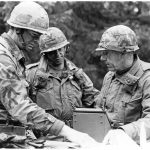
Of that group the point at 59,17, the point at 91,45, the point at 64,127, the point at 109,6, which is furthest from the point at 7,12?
the point at 64,127

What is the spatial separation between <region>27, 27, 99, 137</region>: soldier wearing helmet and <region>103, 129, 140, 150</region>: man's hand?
2467mm

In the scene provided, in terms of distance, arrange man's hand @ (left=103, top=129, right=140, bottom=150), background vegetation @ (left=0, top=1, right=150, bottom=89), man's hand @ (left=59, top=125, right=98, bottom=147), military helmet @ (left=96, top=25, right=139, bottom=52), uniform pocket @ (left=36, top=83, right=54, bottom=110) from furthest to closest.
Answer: background vegetation @ (left=0, top=1, right=150, bottom=89) < uniform pocket @ (left=36, top=83, right=54, bottom=110) < military helmet @ (left=96, top=25, right=139, bottom=52) < man's hand @ (left=59, top=125, right=98, bottom=147) < man's hand @ (left=103, top=129, right=140, bottom=150)

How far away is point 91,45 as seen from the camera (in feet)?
52.2

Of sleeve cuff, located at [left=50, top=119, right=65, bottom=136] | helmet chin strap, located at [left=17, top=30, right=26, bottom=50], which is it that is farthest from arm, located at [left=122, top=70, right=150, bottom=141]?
helmet chin strap, located at [left=17, top=30, right=26, bottom=50]

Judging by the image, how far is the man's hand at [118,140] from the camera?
5918mm

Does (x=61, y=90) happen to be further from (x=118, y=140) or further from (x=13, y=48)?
(x=118, y=140)

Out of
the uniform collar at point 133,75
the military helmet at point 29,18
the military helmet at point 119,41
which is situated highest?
the military helmet at point 29,18

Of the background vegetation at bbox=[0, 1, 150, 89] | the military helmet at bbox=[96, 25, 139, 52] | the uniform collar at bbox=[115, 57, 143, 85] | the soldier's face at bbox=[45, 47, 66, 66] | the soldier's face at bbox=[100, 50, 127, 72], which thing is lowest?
the background vegetation at bbox=[0, 1, 150, 89]

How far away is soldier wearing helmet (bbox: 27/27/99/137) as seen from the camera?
343 inches

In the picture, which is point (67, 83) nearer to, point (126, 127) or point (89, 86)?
point (89, 86)

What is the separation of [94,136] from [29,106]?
2.80 ft

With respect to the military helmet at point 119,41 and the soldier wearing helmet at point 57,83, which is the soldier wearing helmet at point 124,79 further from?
the soldier wearing helmet at point 57,83

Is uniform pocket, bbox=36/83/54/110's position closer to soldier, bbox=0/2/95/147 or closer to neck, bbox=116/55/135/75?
neck, bbox=116/55/135/75

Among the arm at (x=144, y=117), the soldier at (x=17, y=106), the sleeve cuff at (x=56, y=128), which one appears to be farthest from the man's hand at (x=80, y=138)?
the arm at (x=144, y=117)
